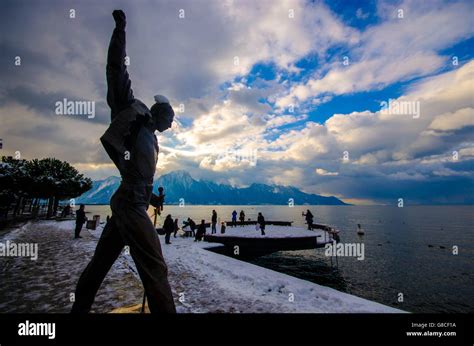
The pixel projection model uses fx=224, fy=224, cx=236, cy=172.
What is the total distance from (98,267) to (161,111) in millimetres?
2222

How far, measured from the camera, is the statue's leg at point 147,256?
2.42m

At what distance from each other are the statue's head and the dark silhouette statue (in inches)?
0.6

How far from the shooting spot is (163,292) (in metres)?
2.45

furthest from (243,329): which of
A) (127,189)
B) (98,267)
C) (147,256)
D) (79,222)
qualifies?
(79,222)

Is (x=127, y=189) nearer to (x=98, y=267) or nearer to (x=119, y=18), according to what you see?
(x=98, y=267)

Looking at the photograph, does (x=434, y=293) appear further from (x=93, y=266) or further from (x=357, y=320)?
(x=93, y=266)

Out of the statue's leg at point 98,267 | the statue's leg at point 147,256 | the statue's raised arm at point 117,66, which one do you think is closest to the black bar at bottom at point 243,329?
the statue's leg at point 147,256

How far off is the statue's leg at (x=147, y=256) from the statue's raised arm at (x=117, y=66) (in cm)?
141

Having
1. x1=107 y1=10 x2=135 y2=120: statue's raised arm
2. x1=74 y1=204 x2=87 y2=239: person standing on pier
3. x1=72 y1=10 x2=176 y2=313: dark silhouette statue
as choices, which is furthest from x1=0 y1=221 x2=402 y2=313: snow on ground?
x1=74 y1=204 x2=87 y2=239: person standing on pier

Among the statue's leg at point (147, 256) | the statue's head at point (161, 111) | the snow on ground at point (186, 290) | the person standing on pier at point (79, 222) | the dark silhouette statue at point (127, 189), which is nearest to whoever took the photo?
the statue's leg at point (147, 256)

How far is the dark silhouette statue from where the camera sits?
8.41ft

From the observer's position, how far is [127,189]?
280 cm

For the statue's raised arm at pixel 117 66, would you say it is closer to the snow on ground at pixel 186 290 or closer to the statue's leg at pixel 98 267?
the statue's leg at pixel 98 267

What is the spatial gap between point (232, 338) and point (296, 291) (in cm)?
461
